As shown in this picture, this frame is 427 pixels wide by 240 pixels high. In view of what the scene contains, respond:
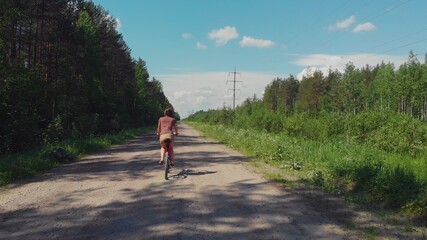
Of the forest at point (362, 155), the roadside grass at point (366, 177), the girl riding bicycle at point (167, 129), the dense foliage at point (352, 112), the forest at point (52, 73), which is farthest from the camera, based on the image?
the forest at point (52, 73)

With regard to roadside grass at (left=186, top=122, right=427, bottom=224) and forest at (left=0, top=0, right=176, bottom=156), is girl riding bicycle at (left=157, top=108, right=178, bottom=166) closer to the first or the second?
roadside grass at (left=186, top=122, right=427, bottom=224)

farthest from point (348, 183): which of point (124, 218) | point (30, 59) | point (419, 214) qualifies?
point (30, 59)

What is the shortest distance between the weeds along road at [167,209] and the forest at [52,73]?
721cm

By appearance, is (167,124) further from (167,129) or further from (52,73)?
(52,73)

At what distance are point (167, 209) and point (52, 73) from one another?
26455mm

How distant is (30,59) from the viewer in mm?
28016

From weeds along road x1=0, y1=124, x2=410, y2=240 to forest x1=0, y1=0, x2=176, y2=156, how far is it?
7.21m

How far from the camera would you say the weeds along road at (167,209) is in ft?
19.7

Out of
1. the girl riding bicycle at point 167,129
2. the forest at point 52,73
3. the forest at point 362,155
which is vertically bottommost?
the forest at point 362,155

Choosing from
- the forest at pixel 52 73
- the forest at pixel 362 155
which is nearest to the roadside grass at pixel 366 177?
the forest at pixel 362 155

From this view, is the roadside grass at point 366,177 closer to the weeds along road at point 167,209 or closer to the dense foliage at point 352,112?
the weeds along road at point 167,209

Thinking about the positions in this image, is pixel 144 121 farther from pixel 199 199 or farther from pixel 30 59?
pixel 199 199

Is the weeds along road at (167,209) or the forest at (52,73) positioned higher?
the forest at (52,73)

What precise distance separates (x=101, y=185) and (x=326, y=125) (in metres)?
17.0
